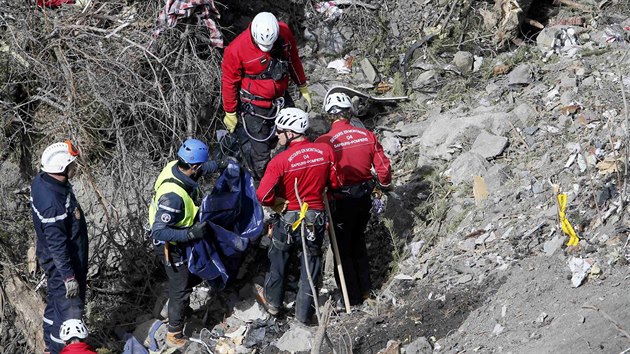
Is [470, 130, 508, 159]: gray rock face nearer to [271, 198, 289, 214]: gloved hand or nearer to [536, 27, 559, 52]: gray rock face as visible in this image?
[536, 27, 559, 52]: gray rock face

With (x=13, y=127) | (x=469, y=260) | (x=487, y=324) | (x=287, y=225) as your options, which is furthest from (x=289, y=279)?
(x=13, y=127)

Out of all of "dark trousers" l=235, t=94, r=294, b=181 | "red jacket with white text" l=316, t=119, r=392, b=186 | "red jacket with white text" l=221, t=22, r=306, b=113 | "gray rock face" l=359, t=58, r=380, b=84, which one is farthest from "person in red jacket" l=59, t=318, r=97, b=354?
"gray rock face" l=359, t=58, r=380, b=84

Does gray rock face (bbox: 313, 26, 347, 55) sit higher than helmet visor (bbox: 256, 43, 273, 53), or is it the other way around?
helmet visor (bbox: 256, 43, 273, 53)

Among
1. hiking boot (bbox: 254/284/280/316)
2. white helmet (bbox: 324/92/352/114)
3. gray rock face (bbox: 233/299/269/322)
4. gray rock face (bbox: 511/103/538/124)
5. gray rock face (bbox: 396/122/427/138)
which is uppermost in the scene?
white helmet (bbox: 324/92/352/114)

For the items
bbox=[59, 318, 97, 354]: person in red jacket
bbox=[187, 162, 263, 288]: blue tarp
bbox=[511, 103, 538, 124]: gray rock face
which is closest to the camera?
bbox=[59, 318, 97, 354]: person in red jacket

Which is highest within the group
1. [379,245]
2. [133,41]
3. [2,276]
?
[133,41]

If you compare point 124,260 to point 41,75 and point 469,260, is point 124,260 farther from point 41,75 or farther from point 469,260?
point 469,260

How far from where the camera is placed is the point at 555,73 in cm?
982

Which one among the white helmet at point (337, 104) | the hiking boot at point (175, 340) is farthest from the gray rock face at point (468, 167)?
the hiking boot at point (175, 340)

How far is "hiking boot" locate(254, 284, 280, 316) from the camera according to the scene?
8.09 m

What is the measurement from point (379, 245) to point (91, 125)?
3166mm

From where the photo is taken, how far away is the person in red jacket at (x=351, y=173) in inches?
308

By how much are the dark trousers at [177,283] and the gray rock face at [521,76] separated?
13.8 ft

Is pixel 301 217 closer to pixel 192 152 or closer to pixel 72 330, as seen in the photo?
pixel 192 152
